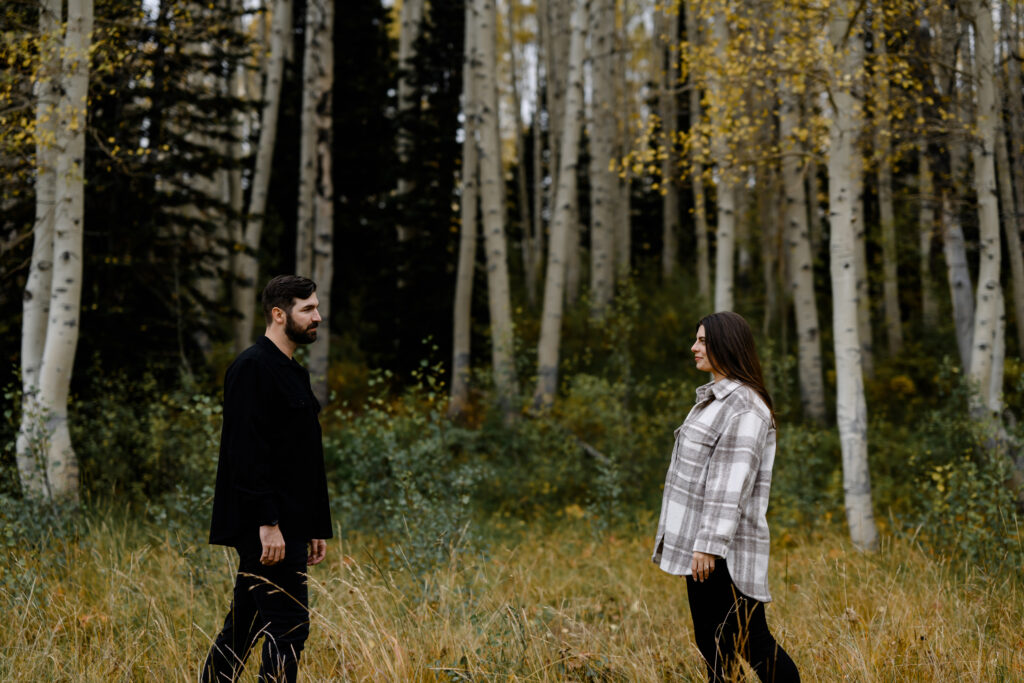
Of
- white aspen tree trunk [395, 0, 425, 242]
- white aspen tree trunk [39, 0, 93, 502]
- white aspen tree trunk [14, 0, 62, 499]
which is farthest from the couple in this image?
white aspen tree trunk [395, 0, 425, 242]

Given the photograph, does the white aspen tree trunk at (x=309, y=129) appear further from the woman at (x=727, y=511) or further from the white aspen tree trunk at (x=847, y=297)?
the woman at (x=727, y=511)

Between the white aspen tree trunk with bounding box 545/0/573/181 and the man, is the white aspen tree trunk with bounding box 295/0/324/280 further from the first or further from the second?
the man

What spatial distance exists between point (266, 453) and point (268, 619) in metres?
0.66

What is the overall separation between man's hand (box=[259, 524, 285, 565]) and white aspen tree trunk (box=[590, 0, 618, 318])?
34.6 feet

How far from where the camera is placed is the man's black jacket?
2.79 meters

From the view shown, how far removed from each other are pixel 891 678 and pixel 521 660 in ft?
5.26

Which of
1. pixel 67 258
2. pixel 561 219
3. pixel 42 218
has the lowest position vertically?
pixel 67 258

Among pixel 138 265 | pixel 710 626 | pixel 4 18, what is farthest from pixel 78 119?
pixel 710 626

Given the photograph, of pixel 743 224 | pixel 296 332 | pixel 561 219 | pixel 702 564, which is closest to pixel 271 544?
pixel 296 332

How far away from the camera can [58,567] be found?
15.3 ft

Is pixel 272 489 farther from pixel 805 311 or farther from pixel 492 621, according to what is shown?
pixel 805 311

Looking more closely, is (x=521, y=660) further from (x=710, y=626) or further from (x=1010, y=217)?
(x=1010, y=217)

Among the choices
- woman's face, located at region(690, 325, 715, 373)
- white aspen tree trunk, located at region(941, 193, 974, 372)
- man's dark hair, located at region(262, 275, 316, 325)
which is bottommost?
woman's face, located at region(690, 325, 715, 373)

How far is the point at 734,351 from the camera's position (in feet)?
9.36
